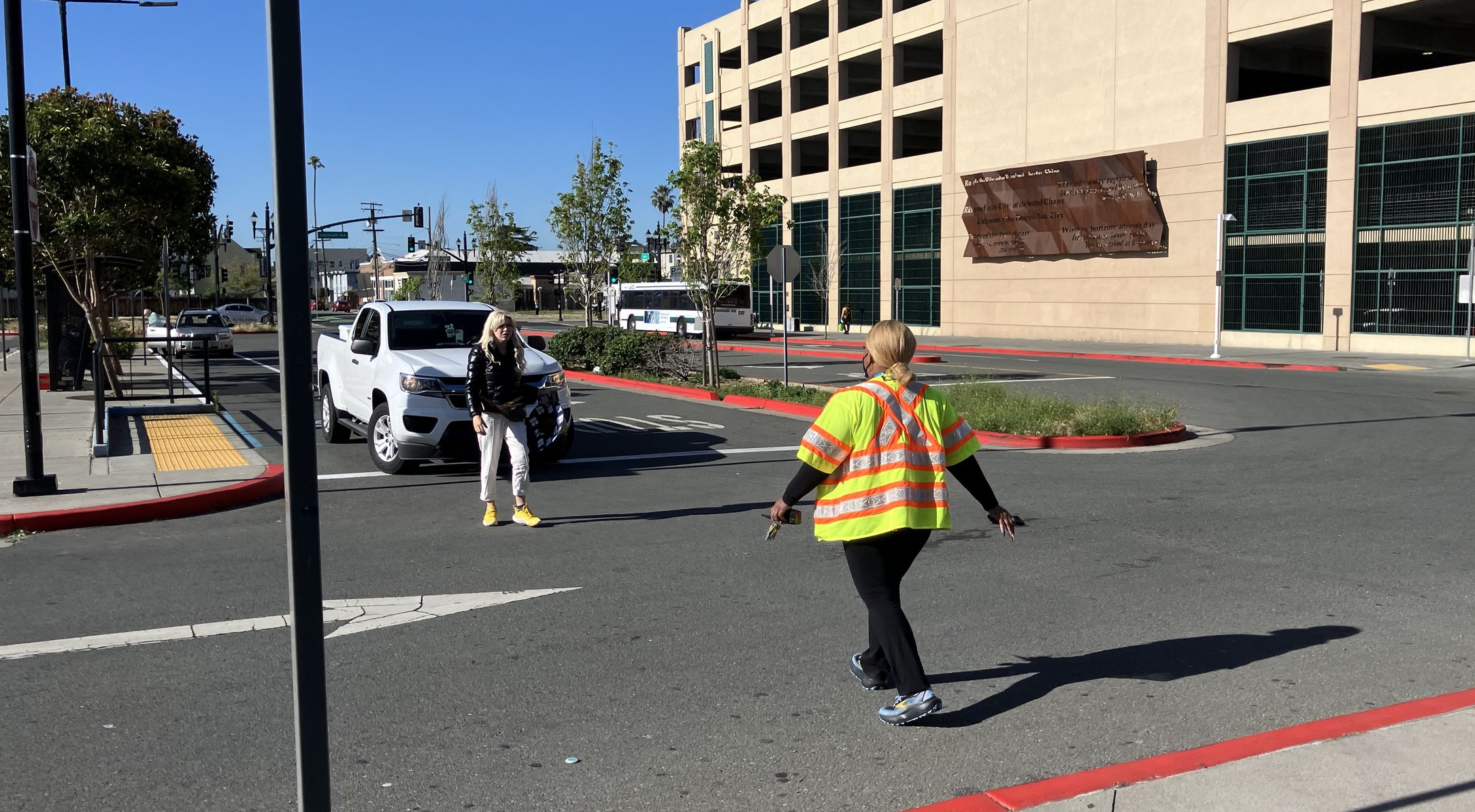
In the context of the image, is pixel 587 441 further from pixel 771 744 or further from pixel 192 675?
pixel 771 744

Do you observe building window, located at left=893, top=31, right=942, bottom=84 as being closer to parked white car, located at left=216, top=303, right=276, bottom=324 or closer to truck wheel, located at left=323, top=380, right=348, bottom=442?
parked white car, located at left=216, top=303, right=276, bottom=324

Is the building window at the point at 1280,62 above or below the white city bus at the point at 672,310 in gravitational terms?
above

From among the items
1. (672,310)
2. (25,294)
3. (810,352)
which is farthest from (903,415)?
(672,310)

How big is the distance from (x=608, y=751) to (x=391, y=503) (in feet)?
20.7

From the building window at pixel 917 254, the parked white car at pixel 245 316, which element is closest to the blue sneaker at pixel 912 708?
the building window at pixel 917 254

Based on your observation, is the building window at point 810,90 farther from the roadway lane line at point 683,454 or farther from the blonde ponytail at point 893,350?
the blonde ponytail at point 893,350

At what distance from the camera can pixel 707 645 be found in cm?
612

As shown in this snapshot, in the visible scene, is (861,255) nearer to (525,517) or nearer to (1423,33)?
(1423,33)

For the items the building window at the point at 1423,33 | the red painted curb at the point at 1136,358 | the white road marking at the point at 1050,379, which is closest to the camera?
the white road marking at the point at 1050,379

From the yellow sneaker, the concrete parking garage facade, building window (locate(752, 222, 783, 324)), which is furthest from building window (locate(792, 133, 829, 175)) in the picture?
the yellow sneaker

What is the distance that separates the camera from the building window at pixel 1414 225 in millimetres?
31391

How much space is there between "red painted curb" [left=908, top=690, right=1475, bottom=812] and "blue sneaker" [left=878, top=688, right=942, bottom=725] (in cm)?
66

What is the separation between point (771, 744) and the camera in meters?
4.78

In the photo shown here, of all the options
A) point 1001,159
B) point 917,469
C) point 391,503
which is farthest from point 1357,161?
point 917,469
